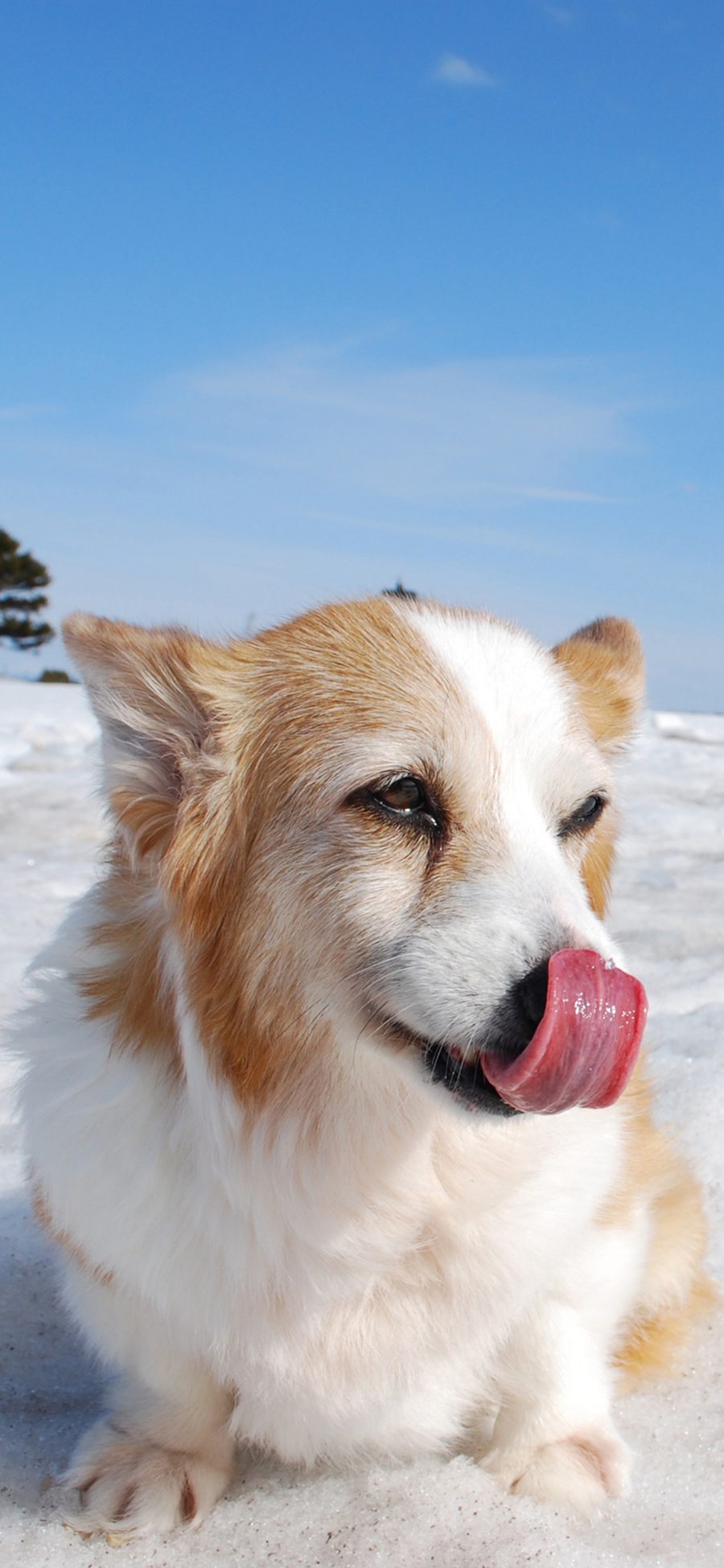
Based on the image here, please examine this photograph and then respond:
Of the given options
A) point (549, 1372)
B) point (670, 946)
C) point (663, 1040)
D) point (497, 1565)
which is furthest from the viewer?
point (670, 946)

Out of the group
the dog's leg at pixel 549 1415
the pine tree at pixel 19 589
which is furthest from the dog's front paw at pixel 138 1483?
the pine tree at pixel 19 589

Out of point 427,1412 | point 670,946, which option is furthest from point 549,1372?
point 670,946

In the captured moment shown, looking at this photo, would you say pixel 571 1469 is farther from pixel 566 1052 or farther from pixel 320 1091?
pixel 566 1052

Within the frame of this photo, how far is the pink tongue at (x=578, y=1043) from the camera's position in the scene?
69.7 inches

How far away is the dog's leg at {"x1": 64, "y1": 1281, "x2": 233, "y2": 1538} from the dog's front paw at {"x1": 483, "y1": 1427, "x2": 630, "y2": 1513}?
531 mm

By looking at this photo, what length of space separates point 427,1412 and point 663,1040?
2.15 m

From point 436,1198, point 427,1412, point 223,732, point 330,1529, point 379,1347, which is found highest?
point 223,732

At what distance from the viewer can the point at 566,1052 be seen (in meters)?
1.80

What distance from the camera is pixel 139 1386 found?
2428 millimetres

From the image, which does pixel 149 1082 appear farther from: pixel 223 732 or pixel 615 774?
pixel 615 774

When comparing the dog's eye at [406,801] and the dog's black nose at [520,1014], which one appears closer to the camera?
the dog's black nose at [520,1014]

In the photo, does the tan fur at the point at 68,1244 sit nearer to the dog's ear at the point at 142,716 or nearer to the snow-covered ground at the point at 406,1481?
the snow-covered ground at the point at 406,1481

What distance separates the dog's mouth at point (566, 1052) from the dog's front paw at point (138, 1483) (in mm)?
968

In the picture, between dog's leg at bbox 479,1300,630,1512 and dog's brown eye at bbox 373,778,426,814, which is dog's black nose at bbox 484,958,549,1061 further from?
dog's leg at bbox 479,1300,630,1512
